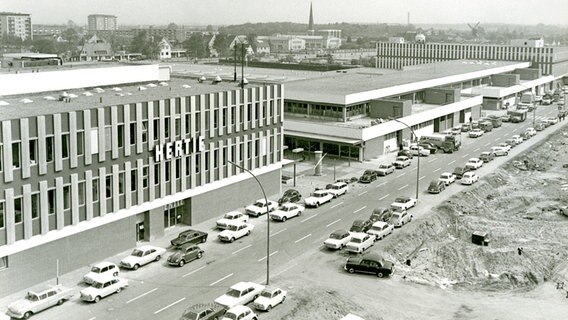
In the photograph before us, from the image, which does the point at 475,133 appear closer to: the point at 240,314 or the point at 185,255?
the point at 185,255

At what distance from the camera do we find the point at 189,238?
46.8m

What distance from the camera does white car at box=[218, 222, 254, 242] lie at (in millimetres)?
47969

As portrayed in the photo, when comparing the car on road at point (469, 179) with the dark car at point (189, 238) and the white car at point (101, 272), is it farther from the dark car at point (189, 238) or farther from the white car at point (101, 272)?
the white car at point (101, 272)

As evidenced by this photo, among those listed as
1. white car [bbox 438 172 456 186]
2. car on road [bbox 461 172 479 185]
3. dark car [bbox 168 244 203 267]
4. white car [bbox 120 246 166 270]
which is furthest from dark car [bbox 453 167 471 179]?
white car [bbox 120 246 166 270]

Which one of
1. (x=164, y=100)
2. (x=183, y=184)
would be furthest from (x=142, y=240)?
(x=164, y=100)

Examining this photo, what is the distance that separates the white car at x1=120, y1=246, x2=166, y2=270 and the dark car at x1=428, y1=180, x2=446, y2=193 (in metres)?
29.3

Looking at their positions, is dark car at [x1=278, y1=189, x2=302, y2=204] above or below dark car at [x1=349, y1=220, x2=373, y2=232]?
above

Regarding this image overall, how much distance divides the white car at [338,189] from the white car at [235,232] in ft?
42.2

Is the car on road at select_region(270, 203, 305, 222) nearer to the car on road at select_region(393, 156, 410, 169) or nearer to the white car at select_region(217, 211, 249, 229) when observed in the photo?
the white car at select_region(217, 211, 249, 229)

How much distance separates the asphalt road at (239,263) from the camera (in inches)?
1438

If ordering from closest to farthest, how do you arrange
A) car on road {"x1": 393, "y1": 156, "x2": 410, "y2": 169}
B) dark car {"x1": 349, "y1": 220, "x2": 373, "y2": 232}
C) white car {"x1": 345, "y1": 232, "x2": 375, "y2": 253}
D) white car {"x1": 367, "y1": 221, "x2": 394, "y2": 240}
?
white car {"x1": 345, "y1": 232, "x2": 375, "y2": 253} → white car {"x1": 367, "y1": 221, "x2": 394, "y2": 240} → dark car {"x1": 349, "y1": 220, "x2": 373, "y2": 232} → car on road {"x1": 393, "y1": 156, "x2": 410, "y2": 169}

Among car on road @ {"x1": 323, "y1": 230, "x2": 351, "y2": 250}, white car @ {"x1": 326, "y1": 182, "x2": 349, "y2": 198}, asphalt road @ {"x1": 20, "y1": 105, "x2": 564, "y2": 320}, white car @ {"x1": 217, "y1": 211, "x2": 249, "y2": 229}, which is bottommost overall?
asphalt road @ {"x1": 20, "y1": 105, "x2": 564, "y2": 320}

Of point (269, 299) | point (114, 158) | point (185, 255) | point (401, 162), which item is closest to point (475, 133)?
point (401, 162)

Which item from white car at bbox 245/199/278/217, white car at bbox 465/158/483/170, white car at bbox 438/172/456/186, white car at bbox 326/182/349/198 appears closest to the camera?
white car at bbox 245/199/278/217
